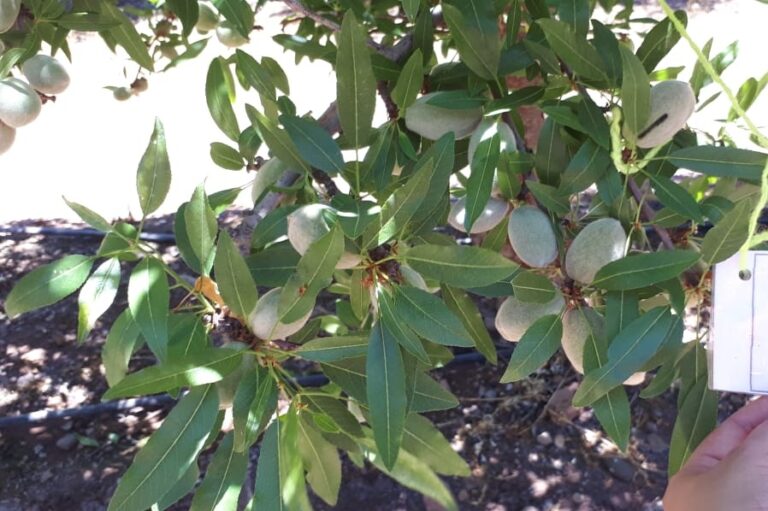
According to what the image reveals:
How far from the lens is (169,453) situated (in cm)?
80

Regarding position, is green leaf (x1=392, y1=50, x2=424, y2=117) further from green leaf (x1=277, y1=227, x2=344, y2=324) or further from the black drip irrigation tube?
the black drip irrigation tube

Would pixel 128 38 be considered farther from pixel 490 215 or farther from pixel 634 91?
pixel 634 91

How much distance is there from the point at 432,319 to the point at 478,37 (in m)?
0.38

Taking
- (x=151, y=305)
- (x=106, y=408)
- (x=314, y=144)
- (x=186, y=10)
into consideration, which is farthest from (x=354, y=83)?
(x=106, y=408)

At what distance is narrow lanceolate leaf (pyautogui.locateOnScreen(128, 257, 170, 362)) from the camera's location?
0.78 m

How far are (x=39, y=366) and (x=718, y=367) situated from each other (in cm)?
242

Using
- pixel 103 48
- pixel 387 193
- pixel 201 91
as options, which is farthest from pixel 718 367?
pixel 103 48

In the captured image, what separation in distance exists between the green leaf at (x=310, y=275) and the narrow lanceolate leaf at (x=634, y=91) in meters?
0.35

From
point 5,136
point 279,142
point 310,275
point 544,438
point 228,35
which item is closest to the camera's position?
point 310,275

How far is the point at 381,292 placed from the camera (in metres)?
0.77

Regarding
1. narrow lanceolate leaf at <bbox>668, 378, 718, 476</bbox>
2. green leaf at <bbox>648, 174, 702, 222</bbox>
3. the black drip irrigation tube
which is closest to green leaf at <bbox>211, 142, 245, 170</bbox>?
green leaf at <bbox>648, 174, 702, 222</bbox>

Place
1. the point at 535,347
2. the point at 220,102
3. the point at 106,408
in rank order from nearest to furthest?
the point at 535,347 → the point at 220,102 → the point at 106,408

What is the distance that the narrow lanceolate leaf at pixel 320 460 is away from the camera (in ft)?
3.18

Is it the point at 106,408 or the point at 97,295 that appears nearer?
the point at 97,295
